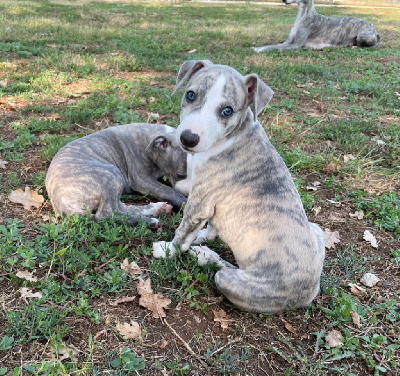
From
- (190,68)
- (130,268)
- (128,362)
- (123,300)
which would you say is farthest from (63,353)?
(190,68)

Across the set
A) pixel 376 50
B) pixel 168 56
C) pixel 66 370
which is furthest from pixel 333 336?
pixel 376 50

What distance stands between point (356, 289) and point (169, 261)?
1739mm

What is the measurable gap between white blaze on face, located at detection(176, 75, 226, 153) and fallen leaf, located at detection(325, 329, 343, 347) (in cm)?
177

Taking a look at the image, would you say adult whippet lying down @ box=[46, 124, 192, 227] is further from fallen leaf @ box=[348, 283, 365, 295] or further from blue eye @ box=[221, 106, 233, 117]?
fallen leaf @ box=[348, 283, 365, 295]

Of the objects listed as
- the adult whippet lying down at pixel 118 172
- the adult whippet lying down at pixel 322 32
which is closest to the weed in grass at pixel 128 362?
the adult whippet lying down at pixel 118 172

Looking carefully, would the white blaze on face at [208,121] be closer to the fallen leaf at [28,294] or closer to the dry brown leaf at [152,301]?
the dry brown leaf at [152,301]

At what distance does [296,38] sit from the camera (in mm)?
11891

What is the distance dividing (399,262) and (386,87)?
582 cm

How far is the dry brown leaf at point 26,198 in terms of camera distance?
13.8 ft

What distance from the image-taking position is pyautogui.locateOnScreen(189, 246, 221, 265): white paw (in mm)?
3627

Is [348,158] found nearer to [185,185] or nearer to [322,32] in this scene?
[185,185]

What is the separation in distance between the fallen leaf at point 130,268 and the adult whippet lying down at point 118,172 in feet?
2.31

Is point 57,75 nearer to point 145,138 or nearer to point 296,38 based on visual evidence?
point 145,138

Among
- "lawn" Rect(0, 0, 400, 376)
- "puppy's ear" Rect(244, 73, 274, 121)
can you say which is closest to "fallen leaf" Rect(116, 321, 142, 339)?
"lawn" Rect(0, 0, 400, 376)
